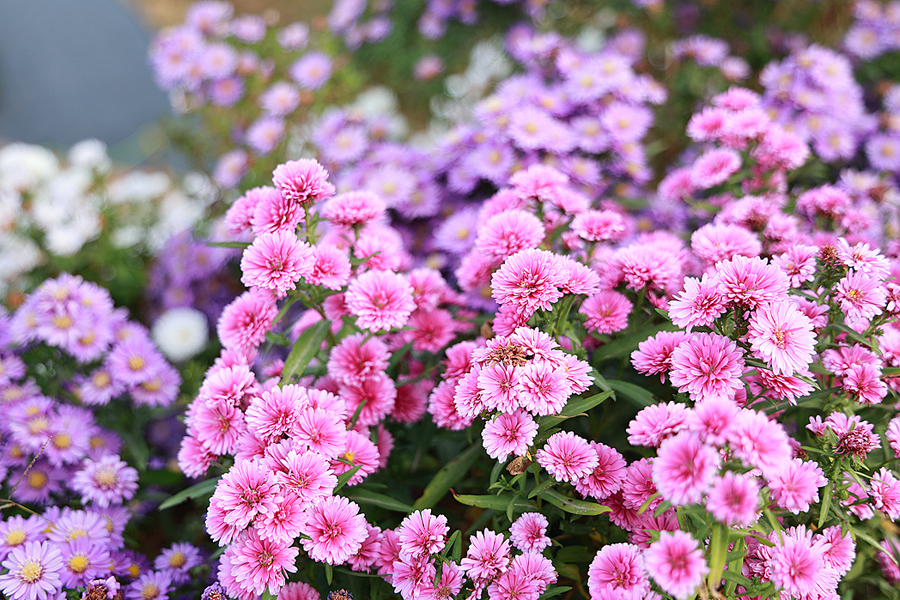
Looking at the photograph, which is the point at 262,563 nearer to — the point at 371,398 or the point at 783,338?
the point at 371,398

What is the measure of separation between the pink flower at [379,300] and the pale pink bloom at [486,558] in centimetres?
38

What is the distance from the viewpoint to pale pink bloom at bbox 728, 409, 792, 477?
0.74m

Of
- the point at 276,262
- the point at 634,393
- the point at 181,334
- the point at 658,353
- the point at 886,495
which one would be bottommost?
the point at 181,334

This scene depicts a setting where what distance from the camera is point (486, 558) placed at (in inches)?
36.2

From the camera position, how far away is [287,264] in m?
1.00

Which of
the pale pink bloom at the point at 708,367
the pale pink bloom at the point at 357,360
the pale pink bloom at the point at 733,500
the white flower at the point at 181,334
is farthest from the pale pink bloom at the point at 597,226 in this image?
the white flower at the point at 181,334

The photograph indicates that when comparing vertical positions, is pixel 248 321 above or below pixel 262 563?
above

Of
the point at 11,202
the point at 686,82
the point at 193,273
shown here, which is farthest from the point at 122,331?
the point at 686,82

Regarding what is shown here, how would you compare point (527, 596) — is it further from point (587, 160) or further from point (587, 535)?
point (587, 160)

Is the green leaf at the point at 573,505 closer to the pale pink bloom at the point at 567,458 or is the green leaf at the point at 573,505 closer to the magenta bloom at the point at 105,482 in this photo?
the pale pink bloom at the point at 567,458

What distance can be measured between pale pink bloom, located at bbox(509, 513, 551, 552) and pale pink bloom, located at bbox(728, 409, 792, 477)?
0.33m

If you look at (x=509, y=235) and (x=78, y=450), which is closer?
(x=509, y=235)

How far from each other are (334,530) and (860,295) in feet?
2.93

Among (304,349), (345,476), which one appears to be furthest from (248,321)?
(345,476)
